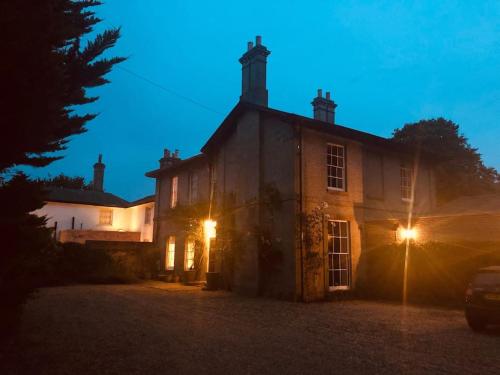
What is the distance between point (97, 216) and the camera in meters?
31.0

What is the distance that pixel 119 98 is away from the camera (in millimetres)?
163500

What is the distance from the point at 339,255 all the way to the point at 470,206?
22.3ft

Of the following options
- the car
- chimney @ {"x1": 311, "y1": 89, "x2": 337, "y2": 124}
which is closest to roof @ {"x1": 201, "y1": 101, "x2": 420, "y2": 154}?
chimney @ {"x1": 311, "y1": 89, "x2": 337, "y2": 124}

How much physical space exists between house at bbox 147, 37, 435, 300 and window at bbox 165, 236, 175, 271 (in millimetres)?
3301

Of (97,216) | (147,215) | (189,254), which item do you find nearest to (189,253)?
(189,254)

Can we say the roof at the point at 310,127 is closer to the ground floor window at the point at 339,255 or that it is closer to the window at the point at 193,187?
the window at the point at 193,187

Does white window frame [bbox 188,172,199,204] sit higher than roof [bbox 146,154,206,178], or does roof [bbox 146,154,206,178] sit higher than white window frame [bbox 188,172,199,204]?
roof [bbox 146,154,206,178]

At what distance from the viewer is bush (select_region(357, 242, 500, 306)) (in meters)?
12.0

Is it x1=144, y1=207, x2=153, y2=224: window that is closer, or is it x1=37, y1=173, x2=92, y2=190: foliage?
x1=144, y1=207, x2=153, y2=224: window

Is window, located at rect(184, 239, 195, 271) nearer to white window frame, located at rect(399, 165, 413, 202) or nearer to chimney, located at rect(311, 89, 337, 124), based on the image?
chimney, located at rect(311, 89, 337, 124)

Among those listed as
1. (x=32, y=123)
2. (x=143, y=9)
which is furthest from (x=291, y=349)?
(x=143, y=9)

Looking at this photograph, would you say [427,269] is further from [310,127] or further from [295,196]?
[310,127]

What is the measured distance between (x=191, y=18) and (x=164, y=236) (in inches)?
6272

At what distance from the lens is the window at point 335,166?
14.6 metres
